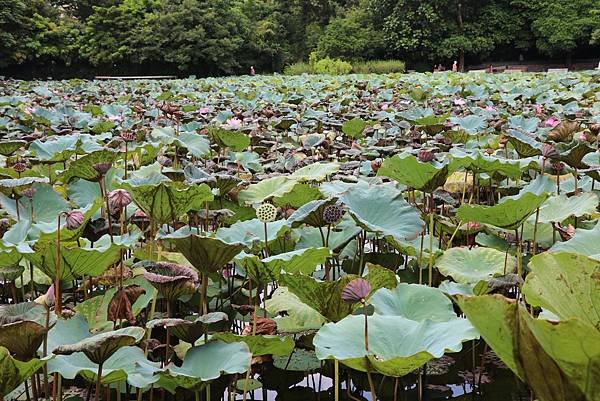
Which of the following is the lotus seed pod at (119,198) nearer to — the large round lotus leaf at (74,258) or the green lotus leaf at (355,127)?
the large round lotus leaf at (74,258)

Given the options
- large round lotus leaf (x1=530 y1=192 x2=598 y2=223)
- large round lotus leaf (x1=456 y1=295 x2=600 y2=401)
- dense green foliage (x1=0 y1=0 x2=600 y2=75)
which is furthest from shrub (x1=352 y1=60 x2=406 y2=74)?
large round lotus leaf (x1=456 y1=295 x2=600 y2=401)

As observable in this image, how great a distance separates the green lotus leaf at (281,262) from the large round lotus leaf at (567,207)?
51 cm

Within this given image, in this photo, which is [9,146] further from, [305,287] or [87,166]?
[305,287]

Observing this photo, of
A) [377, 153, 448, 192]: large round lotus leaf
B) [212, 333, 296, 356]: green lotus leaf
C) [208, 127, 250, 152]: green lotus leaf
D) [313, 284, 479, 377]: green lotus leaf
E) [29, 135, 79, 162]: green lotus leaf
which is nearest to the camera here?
[313, 284, 479, 377]: green lotus leaf

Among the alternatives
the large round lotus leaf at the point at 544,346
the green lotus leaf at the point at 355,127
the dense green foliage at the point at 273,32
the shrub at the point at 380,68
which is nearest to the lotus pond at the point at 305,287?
the large round lotus leaf at the point at 544,346

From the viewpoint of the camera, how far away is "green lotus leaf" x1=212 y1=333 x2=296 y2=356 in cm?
89

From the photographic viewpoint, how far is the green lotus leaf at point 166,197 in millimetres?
1158

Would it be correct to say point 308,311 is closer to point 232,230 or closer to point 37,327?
point 232,230

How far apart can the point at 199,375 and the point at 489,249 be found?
2.24 ft

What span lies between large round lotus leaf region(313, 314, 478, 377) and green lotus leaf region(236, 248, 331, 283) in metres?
0.15

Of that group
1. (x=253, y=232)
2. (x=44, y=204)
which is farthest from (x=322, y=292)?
(x=44, y=204)

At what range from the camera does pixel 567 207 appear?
4.15ft

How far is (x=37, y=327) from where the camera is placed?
0.77m

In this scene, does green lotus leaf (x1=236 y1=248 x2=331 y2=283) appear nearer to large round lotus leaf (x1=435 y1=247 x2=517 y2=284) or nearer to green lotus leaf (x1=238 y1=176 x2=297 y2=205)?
large round lotus leaf (x1=435 y1=247 x2=517 y2=284)
